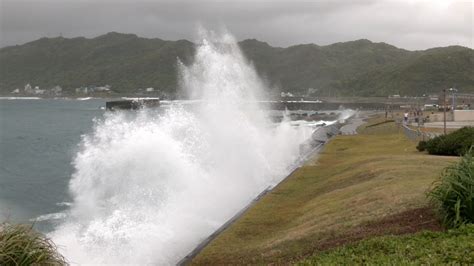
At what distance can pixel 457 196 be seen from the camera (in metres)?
11.6

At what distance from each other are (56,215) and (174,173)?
22.2 feet

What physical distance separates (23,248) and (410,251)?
666 cm

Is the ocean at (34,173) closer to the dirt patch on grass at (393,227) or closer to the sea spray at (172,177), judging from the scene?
the sea spray at (172,177)

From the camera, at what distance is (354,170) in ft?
83.4

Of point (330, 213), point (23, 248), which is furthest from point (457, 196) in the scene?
point (23, 248)

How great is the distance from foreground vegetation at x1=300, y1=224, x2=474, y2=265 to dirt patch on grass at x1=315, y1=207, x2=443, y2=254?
2.74 ft

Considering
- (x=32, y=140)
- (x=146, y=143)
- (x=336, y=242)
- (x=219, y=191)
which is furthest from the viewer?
(x=32, y=140)

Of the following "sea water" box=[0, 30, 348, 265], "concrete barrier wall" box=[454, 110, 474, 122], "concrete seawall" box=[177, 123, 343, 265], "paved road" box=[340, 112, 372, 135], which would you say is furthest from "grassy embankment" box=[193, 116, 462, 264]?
"concrete barrier wall" box=[454, 110, 474, 122]

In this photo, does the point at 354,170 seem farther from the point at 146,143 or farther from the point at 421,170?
the point at 146,143

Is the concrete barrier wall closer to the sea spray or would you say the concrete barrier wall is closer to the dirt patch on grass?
the sea spray

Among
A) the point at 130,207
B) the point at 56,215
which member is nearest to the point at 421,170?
the point at 130,207

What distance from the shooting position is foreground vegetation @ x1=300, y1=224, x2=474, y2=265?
9328 mm

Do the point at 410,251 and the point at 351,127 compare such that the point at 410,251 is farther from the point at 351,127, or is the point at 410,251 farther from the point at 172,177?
the point at 351,127

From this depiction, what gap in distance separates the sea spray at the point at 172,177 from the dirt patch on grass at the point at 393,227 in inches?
233
